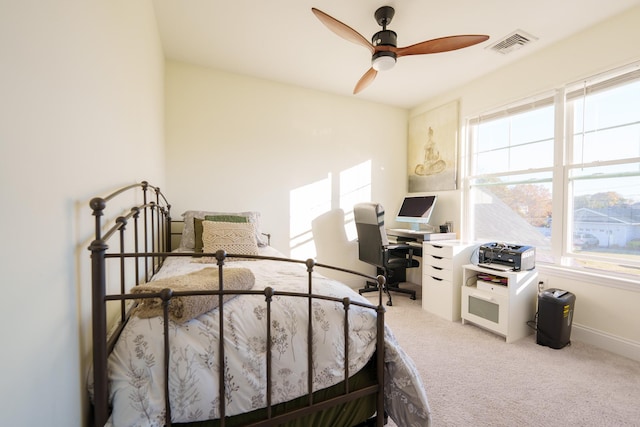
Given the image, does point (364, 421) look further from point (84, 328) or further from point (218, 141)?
point (218, 141)

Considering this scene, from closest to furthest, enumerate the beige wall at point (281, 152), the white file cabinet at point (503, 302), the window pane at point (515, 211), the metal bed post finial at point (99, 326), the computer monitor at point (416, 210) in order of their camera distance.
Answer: the metal bed post finial at point (99, 326), the white file cabinet at point (503, 302), the window pane at point (515, 211), the beige wall at point (281, 152), the computer monitor at point (416, 210)

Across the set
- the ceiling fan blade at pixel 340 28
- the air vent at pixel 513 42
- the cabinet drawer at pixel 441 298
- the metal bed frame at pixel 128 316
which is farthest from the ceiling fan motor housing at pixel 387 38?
the cabinet drawer at pixel 441 298

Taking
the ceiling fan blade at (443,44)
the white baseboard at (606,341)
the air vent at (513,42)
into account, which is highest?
the air vent at (513,42)

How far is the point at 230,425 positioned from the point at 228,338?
29 cm

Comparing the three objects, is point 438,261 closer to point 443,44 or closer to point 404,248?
point 404,248

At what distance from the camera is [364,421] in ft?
3.77

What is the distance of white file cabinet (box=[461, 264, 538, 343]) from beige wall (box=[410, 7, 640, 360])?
333 mm

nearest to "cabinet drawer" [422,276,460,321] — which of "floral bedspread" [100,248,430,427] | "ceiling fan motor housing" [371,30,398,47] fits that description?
"floral bedspread" [100,248,430,427]

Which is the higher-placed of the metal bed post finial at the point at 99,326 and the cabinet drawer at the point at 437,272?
the metal bed post finial at the point at 99,326

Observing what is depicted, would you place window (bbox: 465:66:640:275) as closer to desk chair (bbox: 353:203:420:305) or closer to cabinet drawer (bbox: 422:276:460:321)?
cabinet drawer (bbox: 422:276:460:321)

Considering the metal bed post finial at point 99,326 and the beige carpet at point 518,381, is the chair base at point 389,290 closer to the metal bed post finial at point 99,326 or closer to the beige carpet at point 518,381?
the beige carpet at point 518,381

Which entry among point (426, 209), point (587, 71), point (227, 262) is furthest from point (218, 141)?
point (587, 71)

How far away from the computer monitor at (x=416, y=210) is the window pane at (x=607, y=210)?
132 centimetres

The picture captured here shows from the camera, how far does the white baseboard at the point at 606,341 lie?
6.55 ft
